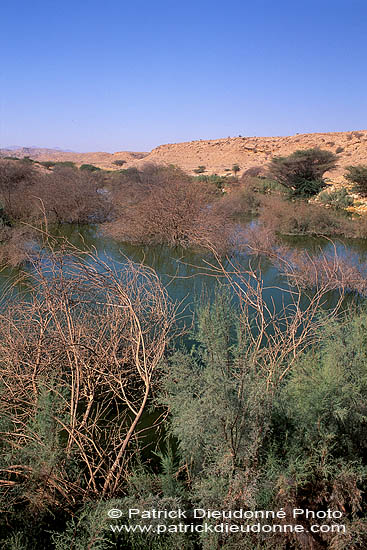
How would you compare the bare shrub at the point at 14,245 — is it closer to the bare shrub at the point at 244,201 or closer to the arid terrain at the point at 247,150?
the bare shrub at the point at 244,201

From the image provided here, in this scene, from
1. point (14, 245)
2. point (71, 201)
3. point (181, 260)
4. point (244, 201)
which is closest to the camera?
point (14, 245)

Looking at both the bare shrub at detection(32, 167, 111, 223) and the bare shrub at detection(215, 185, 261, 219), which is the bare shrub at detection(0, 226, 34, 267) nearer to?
the bare shrub at detection(32, 167, 111, 223)

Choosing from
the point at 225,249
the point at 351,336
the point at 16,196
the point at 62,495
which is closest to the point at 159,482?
the point at 62,495

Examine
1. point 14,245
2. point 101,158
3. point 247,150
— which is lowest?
point 14,245

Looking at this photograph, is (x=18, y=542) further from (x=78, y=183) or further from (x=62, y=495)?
(x=78, y=183)

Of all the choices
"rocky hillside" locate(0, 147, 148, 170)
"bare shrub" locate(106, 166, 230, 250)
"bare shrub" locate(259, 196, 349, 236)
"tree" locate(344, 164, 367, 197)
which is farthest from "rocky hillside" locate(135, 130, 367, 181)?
"bare shrub" locate(106, 166, 230, 250)

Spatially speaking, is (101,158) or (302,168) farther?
(101,158)

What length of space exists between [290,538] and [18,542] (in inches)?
68.9

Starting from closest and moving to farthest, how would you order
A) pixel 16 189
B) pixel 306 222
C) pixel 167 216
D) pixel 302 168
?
1. pixel 167 216
2. pixel 306 222
3. pixel 16 189
4. pixel 302 168

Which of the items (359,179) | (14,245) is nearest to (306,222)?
(359,179)

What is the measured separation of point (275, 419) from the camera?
3268 mm

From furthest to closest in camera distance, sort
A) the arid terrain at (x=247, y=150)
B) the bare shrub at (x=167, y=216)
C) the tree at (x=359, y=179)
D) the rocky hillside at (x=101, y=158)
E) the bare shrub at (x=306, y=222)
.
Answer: the rocky hillside at (x=101, y=158), the arid terrain at (x=247, y=150), the tree at (x=359, y=179), the bare shrub at (x=306, y=222), the bare shrub at (x=167, y=216)

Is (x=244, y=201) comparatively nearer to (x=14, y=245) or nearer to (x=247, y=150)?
(x=14, y=245)

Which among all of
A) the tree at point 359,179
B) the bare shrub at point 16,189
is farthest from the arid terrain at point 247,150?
the bare shrub at point 16,189
